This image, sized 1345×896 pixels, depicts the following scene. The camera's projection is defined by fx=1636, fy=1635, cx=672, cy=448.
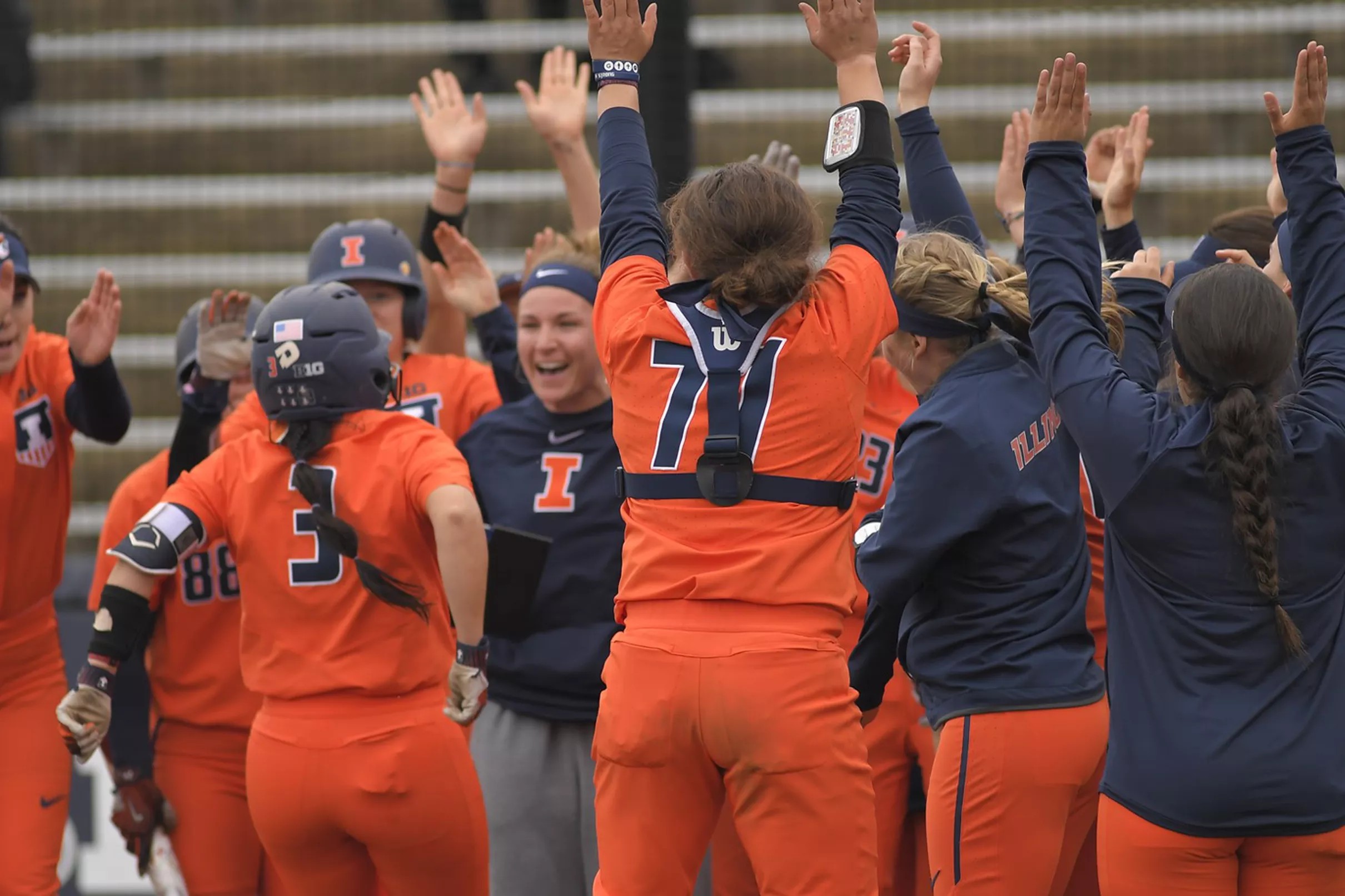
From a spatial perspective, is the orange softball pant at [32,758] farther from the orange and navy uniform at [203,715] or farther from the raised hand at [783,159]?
the raised hand at [783,159]

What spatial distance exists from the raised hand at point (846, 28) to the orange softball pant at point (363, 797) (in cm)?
176

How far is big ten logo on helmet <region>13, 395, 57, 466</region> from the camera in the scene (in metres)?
4.50

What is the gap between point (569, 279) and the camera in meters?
4.43

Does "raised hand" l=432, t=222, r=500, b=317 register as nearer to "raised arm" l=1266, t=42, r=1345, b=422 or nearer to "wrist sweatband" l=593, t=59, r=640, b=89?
"wrist sweatband" l=593, t=59, r=640, b=89

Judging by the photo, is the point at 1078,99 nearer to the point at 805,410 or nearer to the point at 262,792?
the point at 805,410

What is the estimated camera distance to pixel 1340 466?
2.78 m

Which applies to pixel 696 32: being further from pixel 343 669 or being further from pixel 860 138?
pixel 860 138

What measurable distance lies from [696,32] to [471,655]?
18.7 ft

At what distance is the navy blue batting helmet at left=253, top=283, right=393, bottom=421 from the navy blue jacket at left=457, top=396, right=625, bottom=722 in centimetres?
51

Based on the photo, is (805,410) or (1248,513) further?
(805,410)

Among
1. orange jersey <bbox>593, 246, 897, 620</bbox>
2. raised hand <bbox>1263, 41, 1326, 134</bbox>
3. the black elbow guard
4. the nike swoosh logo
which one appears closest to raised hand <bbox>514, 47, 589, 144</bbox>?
the nike swoosh logo

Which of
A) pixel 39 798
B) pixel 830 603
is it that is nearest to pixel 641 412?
pixel 830 603

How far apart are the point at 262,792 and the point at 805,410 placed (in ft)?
5.46

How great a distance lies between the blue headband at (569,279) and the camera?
4418mm
